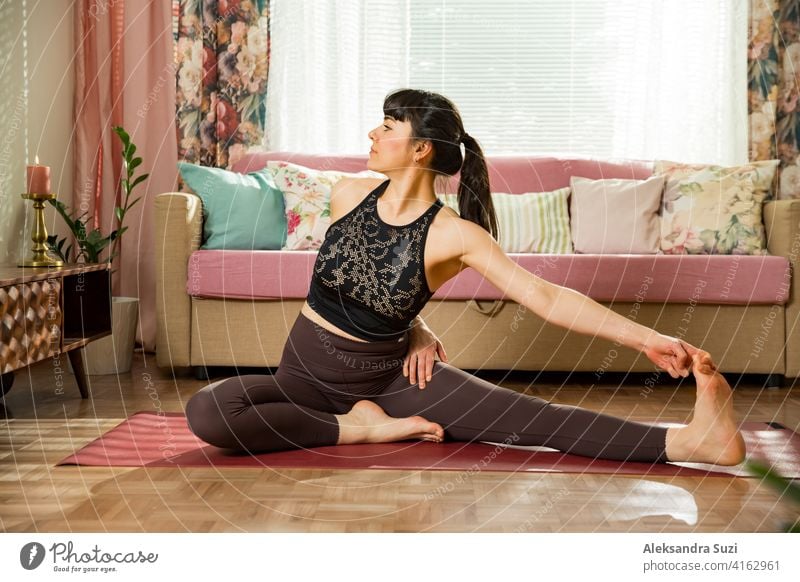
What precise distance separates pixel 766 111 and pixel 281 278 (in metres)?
2.63

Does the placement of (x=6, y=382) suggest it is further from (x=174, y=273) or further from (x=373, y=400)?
(x=373, y=400)

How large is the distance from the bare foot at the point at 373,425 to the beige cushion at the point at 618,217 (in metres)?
1.82

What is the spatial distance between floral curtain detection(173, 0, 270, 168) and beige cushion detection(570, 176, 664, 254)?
1636 millimetres

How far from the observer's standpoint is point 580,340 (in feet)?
11.5

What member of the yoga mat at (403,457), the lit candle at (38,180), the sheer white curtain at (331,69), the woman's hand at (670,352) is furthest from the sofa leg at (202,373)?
the woman's hand at (670,352)

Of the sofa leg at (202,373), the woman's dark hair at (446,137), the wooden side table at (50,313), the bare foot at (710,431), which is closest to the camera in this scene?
the bare foot at (710,431)

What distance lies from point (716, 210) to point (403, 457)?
2.22 m

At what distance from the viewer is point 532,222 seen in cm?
396

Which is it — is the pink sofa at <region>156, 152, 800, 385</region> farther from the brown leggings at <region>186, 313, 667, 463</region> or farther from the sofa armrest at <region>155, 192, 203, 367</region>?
the brown leggings at <region>186, 313, 667, 463</region>

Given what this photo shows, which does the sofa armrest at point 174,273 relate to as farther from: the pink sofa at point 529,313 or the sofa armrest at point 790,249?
the sofa armrest at point 790,249

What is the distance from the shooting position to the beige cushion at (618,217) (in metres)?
3.91

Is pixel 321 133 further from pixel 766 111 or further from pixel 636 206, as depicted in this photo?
pixel 766 111

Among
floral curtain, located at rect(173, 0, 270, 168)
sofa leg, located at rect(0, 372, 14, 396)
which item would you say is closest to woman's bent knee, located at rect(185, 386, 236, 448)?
sofa leg, located at rect(0, 372, 14, 396)

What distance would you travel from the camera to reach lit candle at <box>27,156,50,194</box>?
10.7ft
